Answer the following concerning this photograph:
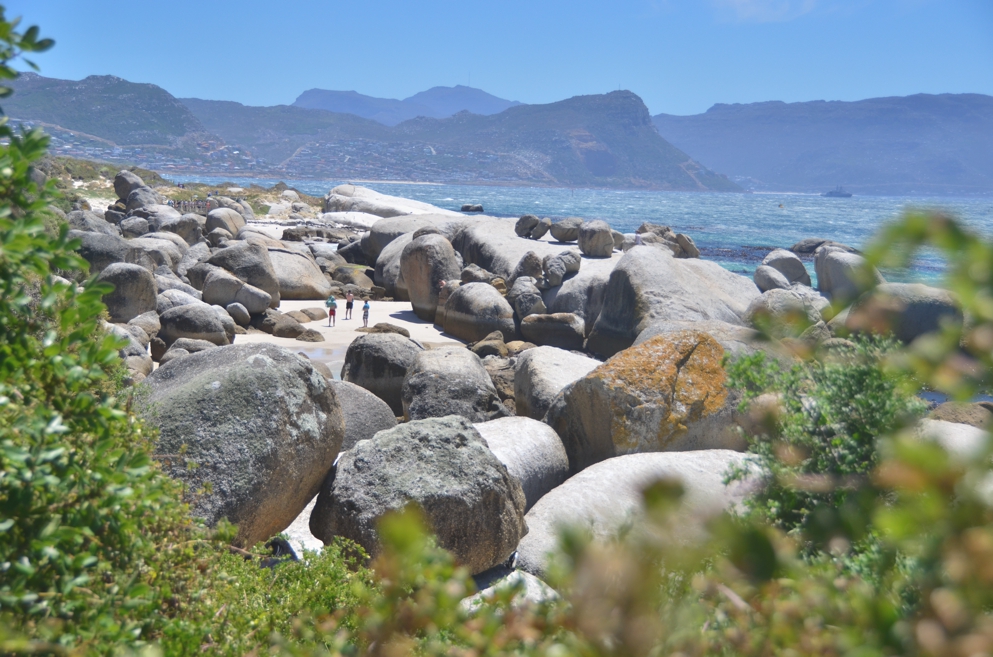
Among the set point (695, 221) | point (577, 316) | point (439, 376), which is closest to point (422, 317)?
point (577, 316)

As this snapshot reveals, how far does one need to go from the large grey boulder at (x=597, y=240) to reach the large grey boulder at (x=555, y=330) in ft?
18.3

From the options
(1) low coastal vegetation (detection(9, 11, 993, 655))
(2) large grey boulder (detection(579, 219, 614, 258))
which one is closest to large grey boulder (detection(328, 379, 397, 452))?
(1) low coastal vegetation (detection(9, 11, 993, 655))

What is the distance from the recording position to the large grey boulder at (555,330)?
15.9m

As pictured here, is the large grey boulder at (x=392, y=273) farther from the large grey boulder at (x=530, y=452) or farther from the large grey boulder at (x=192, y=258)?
the large grey boulder at (x=530, y=452)

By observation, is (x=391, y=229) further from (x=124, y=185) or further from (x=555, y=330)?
(x=124, y=185)

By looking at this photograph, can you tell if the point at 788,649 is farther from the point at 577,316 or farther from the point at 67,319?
the point at 577,316

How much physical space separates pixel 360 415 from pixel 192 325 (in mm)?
7118

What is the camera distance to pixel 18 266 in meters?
1.83

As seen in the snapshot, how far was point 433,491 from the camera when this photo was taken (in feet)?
17.3

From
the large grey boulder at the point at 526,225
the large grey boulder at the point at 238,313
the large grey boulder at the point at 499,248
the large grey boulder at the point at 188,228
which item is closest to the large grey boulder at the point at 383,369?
the large grey boulder at the point at 238,313

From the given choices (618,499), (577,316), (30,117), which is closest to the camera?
(618,499)

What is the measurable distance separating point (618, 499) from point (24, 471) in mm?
4741

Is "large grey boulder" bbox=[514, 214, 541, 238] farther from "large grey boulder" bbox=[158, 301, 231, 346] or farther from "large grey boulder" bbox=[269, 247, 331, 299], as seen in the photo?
"large grey boulder" bbox=[158, 301, 231, 346]

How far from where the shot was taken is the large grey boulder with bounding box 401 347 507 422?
8.48 m
